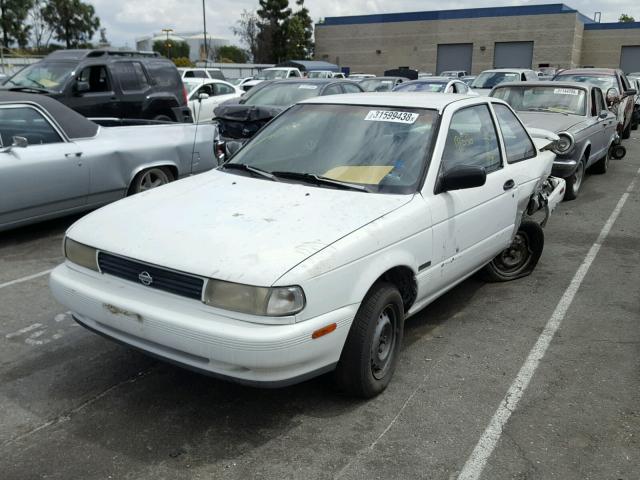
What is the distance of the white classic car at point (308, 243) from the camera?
9.25ft

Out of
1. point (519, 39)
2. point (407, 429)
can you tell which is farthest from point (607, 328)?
point (519, 39)

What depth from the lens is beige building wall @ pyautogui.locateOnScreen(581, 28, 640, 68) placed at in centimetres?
5706

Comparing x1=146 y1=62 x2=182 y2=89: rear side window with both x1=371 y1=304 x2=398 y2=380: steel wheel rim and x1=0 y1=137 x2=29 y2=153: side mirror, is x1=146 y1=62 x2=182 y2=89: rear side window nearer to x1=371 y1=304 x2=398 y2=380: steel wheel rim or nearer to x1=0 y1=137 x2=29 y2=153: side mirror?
x1=0 y1=137 x2=29 y2=153: side mirror

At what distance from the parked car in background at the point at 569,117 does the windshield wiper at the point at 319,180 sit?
5.59m

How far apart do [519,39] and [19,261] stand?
58.4 m

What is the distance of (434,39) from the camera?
6072cm

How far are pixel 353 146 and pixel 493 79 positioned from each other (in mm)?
16887

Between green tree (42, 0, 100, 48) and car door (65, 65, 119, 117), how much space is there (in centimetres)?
6194

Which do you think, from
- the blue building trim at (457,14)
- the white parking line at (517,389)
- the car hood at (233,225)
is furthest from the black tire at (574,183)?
the blue building trim at (457,14)

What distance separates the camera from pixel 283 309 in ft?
9.09

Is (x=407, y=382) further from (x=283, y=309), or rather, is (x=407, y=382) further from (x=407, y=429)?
(x=283, y=309)

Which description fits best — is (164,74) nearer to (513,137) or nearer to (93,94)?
(93,94)

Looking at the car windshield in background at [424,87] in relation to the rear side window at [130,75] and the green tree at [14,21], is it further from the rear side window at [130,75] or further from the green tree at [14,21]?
the green tree at [14,21]

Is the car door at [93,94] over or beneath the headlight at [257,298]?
over
